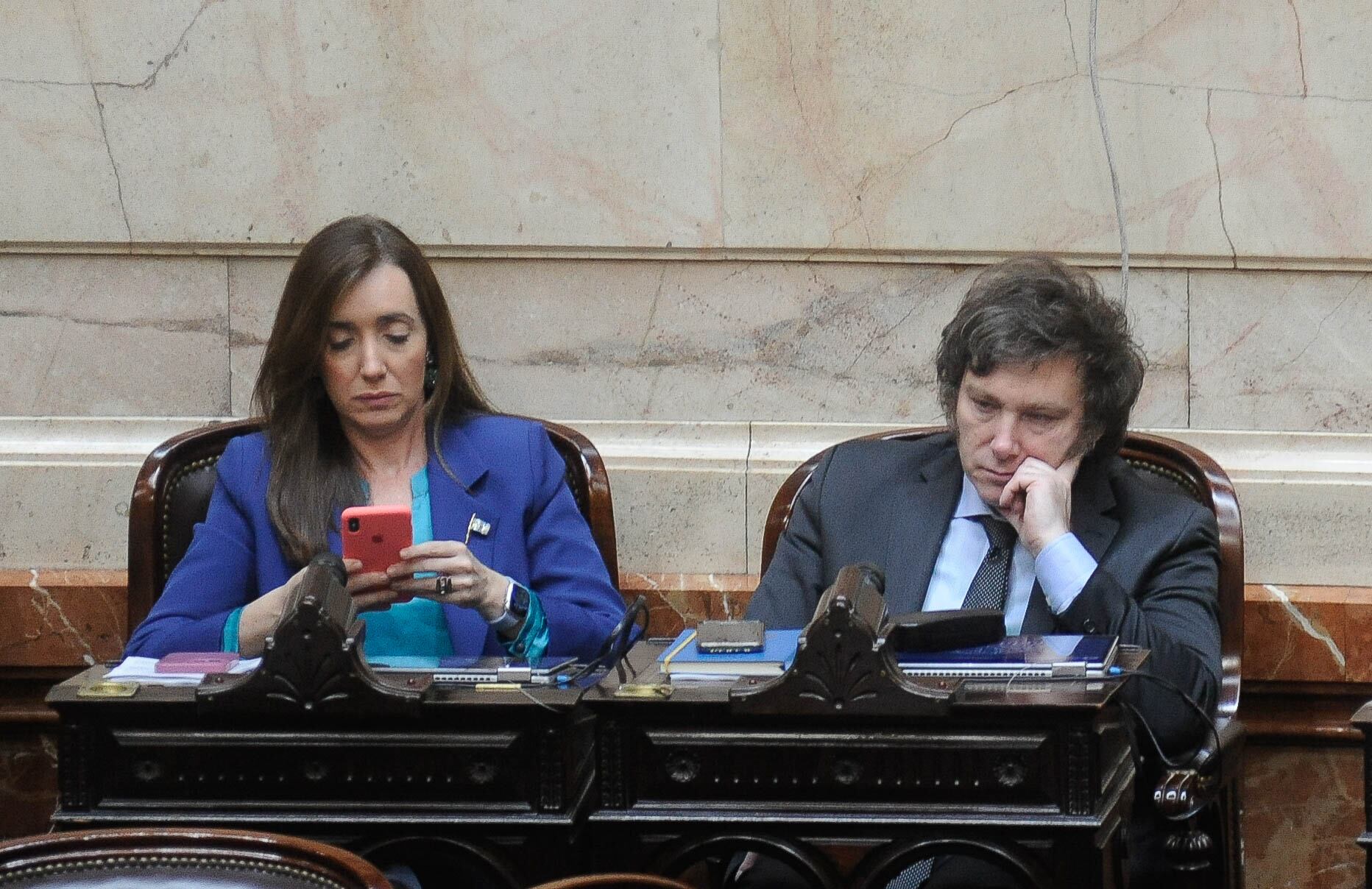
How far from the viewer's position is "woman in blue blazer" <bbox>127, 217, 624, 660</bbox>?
363 cm

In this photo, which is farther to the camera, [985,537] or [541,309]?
[541,309]

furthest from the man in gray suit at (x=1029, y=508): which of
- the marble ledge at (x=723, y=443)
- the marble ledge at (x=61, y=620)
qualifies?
the marble ledge at (x=61, y=620)

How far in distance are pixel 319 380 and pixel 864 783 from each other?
1.61 m

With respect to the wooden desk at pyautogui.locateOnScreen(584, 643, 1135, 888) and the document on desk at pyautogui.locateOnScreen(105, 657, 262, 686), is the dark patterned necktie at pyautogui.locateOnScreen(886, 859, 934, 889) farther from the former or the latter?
the document on desk at pyautogui.locateOnScreen(105, 657, 262, 686)

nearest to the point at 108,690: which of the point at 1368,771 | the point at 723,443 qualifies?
the point at 723,443

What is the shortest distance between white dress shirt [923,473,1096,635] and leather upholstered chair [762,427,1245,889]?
34 cm

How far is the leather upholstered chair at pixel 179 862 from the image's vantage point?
235 centimetres

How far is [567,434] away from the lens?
402 centimetres

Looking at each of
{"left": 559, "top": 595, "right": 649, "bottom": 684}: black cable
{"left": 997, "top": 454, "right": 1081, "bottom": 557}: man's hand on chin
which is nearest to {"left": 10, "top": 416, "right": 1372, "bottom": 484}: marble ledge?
{"left": 997, "top": 454, "right": 1081, "bottom": 557}: man's hand on chin

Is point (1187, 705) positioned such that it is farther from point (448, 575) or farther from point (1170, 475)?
point (448, 575)

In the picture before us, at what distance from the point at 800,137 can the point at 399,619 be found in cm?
152

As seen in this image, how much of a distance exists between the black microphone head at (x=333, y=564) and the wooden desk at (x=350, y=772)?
23cm

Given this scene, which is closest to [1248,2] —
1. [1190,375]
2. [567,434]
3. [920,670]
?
[1190,375]

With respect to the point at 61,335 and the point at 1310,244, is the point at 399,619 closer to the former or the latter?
the point at 61,335
